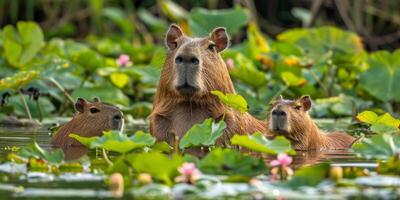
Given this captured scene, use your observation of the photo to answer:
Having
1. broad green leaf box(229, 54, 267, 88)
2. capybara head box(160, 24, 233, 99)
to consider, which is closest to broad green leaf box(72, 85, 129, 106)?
broad green leaf box(229, 54, 267, 88)

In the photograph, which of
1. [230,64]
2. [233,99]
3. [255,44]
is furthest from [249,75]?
[233,99]

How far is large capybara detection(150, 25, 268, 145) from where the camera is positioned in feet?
30.7

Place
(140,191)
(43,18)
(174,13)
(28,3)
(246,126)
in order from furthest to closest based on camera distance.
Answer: (43,18)
(28,3)
(174,13)
(246,126)
(140,191)

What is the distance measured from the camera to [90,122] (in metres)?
9.84

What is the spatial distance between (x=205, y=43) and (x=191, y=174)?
10.1 feet

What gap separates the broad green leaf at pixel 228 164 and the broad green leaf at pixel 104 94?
5540mm

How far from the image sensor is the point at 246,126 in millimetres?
9727

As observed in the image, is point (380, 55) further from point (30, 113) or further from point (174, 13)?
point (174, 13)

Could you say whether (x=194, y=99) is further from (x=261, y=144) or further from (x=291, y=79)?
(x=291, y=79)

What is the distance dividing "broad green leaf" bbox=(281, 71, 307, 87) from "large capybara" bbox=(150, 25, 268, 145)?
290cm

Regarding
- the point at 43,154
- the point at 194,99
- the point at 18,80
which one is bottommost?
the point at 43,154

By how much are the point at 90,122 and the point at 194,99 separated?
970 millimetres

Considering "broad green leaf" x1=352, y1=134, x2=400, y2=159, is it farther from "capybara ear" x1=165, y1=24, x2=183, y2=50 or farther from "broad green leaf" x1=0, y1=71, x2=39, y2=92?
"broad green leaf" x1=0, y1=71, x2=39, y2=92

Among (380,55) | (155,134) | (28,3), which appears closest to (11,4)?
(28,3)
